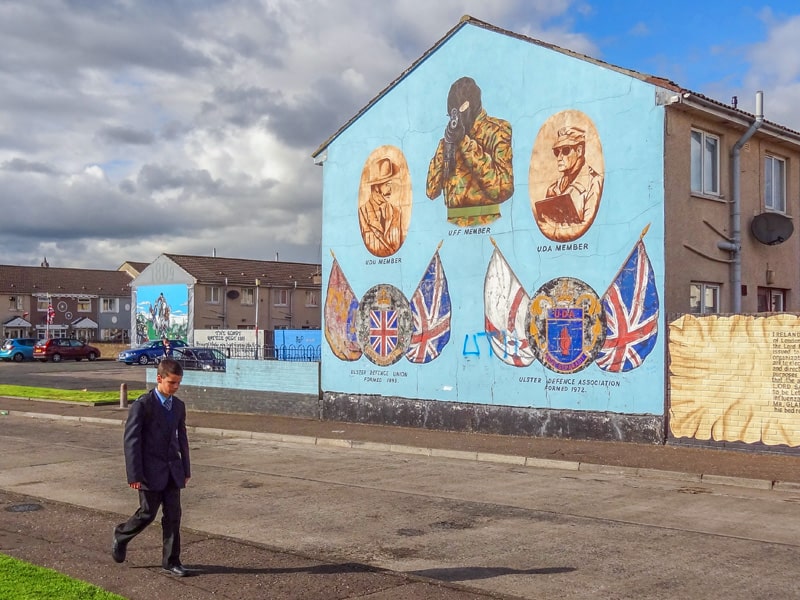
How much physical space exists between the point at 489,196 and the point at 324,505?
29.8ft

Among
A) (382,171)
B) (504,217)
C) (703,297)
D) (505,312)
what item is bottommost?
(505,312)

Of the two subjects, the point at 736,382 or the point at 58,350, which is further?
the point at 58,350

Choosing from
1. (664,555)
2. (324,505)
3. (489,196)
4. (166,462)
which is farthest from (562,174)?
(166,462)

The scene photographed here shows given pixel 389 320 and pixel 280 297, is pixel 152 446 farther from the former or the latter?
pixel 280 297

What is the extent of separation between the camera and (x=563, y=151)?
1680cm

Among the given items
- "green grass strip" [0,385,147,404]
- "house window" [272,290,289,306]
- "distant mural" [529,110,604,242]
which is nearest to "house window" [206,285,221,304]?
"house window" [272,290,289,306]

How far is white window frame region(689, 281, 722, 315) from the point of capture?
1636 cm

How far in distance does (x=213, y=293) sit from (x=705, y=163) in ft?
146

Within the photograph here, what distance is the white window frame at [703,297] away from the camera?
1636 centimetres

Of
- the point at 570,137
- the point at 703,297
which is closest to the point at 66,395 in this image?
the point at 570,137

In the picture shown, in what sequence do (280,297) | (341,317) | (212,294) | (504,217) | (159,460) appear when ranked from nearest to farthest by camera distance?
(159,460) < (504,217) < (341,317) < (212,294) < (280,297)

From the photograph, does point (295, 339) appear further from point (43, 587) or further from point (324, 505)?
point (43, 587)

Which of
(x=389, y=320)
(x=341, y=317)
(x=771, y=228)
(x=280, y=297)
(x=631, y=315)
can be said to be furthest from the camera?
(x=280, y=297)

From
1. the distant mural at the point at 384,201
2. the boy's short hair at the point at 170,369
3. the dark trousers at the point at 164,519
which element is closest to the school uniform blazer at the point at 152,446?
the dark trousers at the point at 164,519
